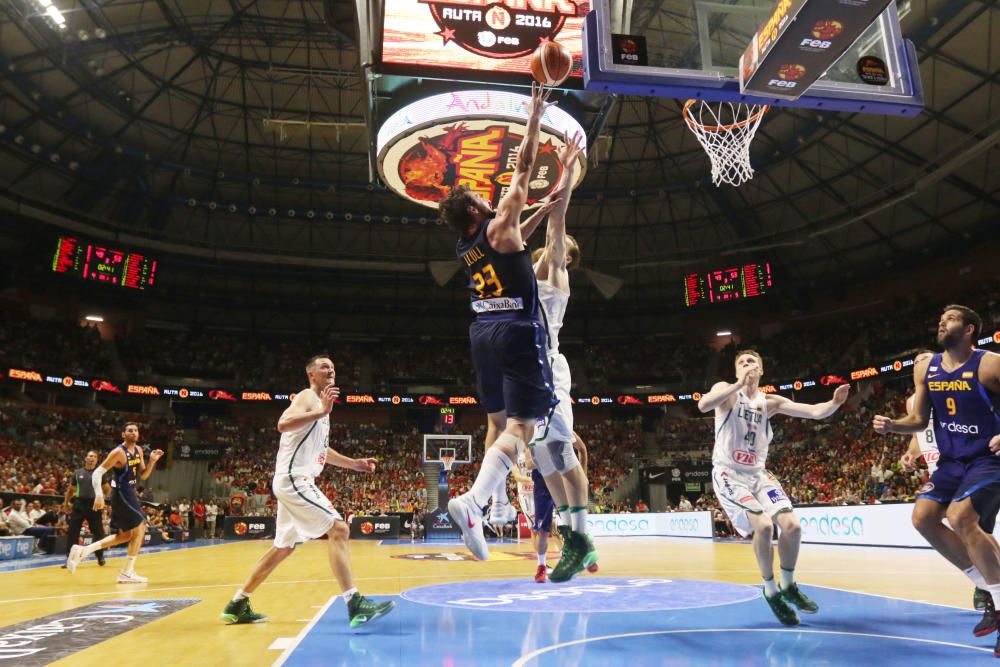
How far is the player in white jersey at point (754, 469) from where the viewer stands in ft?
20.9

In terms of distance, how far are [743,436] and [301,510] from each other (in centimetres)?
425

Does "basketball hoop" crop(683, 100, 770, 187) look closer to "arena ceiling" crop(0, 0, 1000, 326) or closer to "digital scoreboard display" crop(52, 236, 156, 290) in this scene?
"arena ceiling" crop(0, 0, 1000, 326)

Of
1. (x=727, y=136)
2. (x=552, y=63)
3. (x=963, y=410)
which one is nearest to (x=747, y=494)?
(x=963, y=410)

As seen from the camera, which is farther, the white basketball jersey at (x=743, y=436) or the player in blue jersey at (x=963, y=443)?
the white basketball jersey at (x=743, y=436)

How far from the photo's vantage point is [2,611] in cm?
740

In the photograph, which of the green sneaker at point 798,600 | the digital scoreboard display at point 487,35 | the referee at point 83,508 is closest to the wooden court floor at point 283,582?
the referee at point 83,508

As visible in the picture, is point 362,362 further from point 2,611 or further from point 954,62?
point 2,611

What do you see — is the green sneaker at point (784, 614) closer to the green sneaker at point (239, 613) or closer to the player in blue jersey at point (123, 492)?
the green sneaker at point (239, 613)

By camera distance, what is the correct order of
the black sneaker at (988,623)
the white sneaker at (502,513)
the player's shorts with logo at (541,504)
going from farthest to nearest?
1. the player's shorts with logo at (541,504)
2. the black sneaker at (988,623)
3. the white sneaker at (502,513)

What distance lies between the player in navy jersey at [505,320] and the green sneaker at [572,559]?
2.91 ft

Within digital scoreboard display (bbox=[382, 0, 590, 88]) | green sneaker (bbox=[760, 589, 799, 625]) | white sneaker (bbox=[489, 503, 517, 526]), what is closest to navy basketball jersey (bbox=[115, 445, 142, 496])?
digital scoreboard display (bbox=[382, 0, 590, 88])

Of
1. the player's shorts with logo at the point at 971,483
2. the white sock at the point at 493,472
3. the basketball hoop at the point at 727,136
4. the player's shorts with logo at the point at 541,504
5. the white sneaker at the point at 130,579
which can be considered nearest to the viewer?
the white sock at the point at 493,472

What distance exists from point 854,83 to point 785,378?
28619 millimetres

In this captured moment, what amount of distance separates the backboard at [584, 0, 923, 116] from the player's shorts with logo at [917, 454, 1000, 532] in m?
4.26
